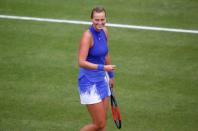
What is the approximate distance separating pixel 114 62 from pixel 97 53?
372 cm

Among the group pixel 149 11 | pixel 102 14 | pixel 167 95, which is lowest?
pixel 167 95

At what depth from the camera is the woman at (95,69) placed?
7.65 meters

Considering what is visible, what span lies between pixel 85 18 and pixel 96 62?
575 centimetres

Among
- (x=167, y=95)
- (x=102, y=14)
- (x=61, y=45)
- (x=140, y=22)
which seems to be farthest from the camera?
(x=140, y=22)

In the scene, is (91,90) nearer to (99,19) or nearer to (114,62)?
(99,19)

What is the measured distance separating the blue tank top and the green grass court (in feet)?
4.78

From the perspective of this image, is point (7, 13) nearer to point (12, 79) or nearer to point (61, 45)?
point (61, 45)

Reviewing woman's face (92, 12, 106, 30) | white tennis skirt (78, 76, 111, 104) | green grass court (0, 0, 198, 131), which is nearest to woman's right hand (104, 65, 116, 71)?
white tennis skirt (78, 76, 111, 104)

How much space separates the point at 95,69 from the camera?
25.2ft

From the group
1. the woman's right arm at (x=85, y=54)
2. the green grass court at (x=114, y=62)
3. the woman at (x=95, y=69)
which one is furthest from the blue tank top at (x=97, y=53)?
the green grass court at (x=114, y=62)

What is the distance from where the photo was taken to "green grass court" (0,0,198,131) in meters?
9.41

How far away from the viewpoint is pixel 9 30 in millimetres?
12844

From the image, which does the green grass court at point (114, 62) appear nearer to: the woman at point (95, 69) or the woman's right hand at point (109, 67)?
the woman at point (95, 69)

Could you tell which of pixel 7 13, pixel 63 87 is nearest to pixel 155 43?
pixel 63 87
